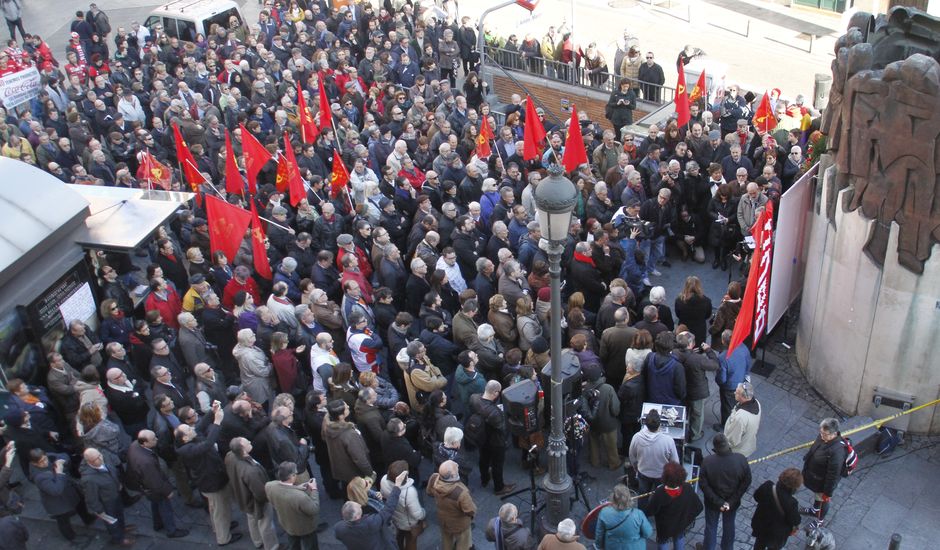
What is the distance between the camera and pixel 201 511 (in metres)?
11.9

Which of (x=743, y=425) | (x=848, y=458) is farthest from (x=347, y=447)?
(x=848, y=458)

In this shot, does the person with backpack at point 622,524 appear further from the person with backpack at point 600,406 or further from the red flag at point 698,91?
the red flag at point 698,91

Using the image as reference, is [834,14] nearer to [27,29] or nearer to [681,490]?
[681,490]

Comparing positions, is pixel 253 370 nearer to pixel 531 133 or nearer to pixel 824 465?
pixel 824 465

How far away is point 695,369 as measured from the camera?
37.5ft

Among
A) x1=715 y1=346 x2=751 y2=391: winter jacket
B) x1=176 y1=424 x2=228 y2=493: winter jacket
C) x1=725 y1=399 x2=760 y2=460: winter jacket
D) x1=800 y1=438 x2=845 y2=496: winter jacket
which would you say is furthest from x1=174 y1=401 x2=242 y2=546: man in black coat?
x1=800 y1=438 x2=845 y2=496: winter jacket

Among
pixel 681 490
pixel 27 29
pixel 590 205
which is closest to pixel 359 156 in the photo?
pixel 590 205

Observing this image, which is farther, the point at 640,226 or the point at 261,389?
the point at 640,226

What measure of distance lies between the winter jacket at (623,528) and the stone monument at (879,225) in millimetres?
4367

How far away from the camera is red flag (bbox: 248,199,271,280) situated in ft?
45.1

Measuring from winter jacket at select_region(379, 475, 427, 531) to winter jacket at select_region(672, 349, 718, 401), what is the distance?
3.52m

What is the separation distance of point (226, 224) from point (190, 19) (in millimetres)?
15247

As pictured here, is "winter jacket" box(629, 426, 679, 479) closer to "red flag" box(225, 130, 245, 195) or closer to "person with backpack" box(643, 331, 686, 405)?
"person with backpack" box(643, 331, 686, 405)

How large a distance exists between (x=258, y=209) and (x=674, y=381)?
25.4 ft
